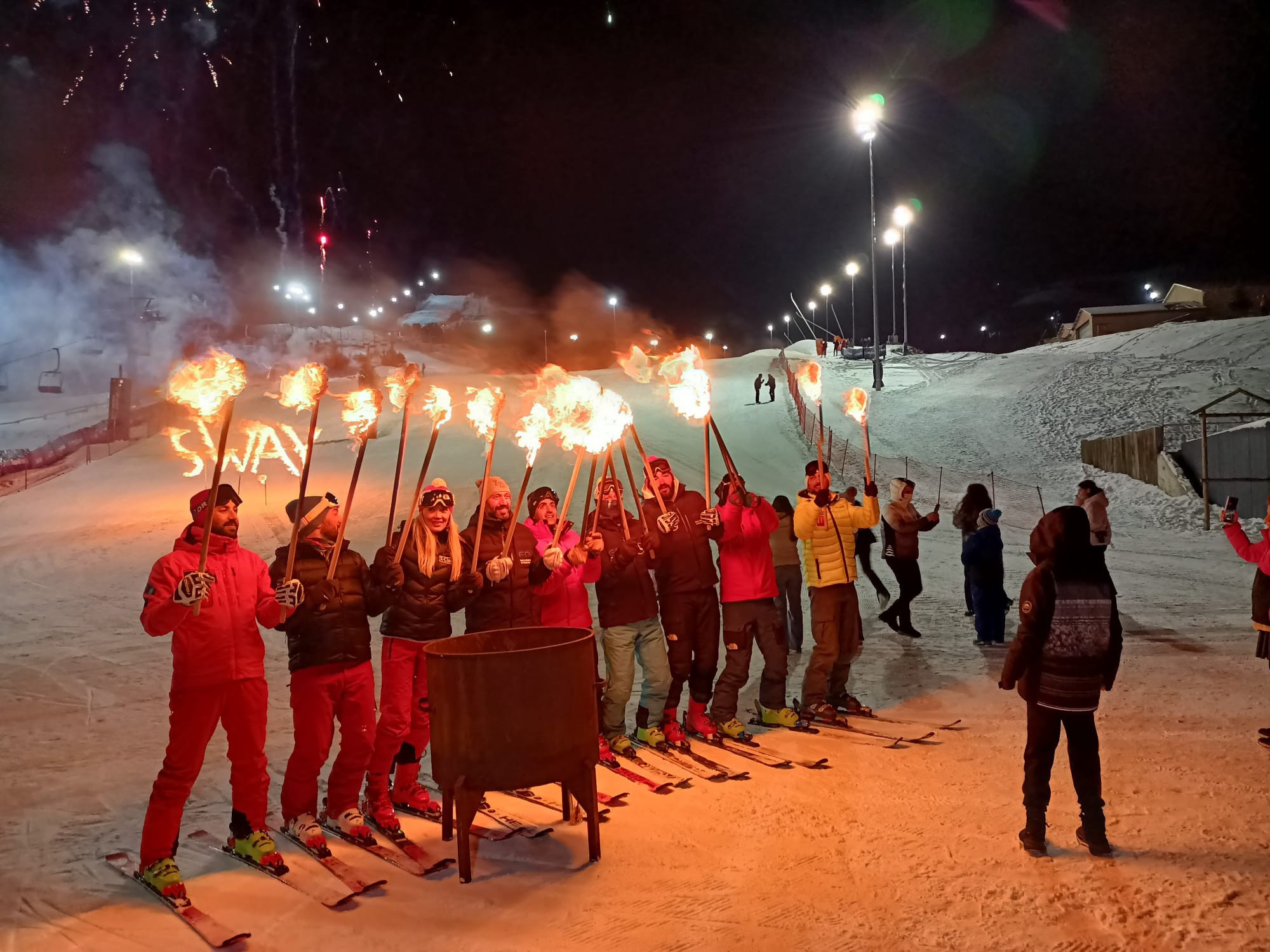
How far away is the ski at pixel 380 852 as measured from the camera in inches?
189

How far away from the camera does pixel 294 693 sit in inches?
205

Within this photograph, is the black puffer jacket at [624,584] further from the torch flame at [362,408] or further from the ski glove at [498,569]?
the torch flame at [362,408]

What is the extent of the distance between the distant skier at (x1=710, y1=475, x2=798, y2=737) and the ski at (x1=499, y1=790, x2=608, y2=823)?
162 centimetres

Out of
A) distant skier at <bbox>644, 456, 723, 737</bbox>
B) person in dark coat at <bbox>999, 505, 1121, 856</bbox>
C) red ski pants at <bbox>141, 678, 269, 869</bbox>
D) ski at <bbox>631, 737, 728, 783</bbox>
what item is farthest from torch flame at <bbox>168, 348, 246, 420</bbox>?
person in dark coat at <bbox>999, 505, 1121, 856</bbox>

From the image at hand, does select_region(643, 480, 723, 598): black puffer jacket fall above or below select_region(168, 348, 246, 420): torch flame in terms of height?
below

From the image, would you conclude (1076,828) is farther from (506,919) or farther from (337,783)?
(337,783)

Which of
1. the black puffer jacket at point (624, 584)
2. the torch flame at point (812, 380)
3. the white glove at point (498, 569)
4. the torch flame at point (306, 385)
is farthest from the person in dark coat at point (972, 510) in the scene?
the torch flame at point (306, 385)

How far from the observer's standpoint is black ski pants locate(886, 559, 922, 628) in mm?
10625

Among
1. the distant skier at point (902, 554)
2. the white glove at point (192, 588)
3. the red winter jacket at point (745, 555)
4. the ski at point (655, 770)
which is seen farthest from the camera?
the distant skier at point (902, 554)

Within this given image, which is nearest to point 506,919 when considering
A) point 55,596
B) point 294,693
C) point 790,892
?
point 790,892

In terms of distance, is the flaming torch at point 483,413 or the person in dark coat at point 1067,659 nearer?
the person in dark coat at point 1067,659

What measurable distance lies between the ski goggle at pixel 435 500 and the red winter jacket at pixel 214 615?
1.13 m

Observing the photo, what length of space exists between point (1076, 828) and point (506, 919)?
314 cm

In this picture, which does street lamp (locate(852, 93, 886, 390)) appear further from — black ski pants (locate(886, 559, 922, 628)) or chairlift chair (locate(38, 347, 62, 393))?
chairlift chair (locate(38, 347, 62, 393))
